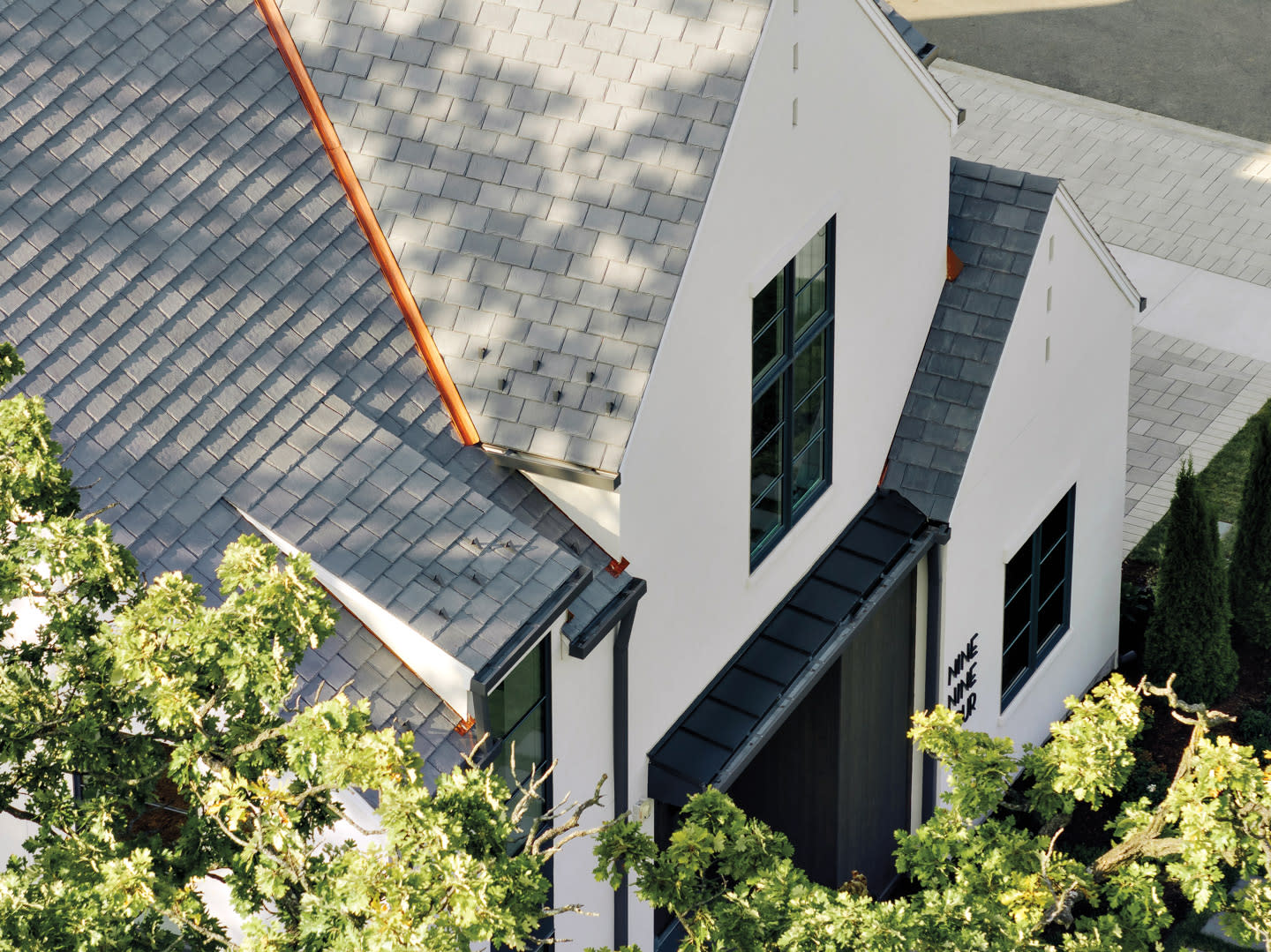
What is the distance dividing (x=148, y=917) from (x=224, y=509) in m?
3.00

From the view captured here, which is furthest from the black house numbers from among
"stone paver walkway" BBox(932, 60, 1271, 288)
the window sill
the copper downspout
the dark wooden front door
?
"stone paver walkway" BBox(932, 60, 1271, 288)

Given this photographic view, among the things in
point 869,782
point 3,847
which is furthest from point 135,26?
point 869,782

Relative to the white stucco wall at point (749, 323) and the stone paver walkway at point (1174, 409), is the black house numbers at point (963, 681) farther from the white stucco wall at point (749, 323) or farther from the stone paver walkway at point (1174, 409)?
the stone paver walkway at point (1174, 409)

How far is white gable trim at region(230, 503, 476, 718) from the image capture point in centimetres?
952

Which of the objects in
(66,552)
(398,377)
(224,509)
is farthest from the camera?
(398,377)

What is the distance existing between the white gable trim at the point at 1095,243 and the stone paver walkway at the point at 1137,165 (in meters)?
8.63

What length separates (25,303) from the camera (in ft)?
32.8

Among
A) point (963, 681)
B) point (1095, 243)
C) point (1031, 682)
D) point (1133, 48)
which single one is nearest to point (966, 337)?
point (1095, 243)

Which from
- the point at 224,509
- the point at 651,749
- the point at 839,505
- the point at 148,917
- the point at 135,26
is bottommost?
the point at 148,917

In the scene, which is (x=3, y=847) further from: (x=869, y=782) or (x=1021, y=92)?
(x=1021, y=92)

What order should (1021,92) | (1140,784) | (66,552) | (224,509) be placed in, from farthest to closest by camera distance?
(1021,92), (1140,784), (224,509), (66,552)

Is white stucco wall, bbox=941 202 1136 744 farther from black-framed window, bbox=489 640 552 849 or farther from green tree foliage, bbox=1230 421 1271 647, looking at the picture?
black-framed window, bbox=489 640 552 849

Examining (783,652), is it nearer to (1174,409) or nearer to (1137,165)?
(1174,409)

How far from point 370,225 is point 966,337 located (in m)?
5.07
